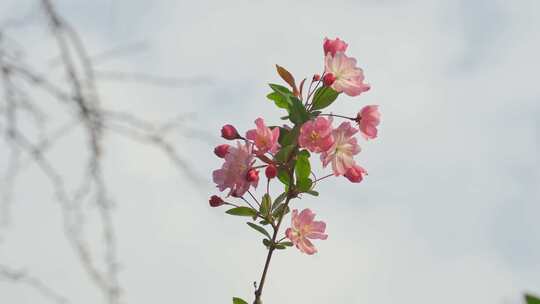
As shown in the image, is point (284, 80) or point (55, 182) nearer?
point (284, 80)

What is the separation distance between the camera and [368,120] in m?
1.28

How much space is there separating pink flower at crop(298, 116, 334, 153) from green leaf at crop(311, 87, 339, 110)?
145 millimetres

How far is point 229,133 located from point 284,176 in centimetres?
14

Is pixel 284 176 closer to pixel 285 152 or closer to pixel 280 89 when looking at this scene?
pixel 285 152

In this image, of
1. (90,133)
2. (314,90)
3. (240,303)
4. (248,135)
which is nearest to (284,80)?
(314,90)

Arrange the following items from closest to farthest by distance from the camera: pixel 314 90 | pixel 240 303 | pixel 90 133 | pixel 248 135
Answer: pixel 240 303
pixel 248 135
pixel 314 90
pixel 90 133

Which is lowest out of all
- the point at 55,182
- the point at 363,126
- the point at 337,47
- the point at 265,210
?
the point at 265,210

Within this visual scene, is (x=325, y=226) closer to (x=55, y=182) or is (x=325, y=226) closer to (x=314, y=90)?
(x=314, y=90)

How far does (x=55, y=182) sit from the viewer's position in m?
2.40

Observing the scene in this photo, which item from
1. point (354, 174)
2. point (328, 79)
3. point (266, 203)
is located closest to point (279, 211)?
point (266, 203)

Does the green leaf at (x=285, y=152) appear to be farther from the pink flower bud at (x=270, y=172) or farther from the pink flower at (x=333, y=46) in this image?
the pink flower at (x=333, y=46)

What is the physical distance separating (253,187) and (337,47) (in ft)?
1.15

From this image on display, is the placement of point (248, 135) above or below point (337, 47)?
below

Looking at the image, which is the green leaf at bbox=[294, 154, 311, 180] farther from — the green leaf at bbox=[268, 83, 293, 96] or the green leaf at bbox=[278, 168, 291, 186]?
the green leaf at bbox=[268, 83, 293, 96]
